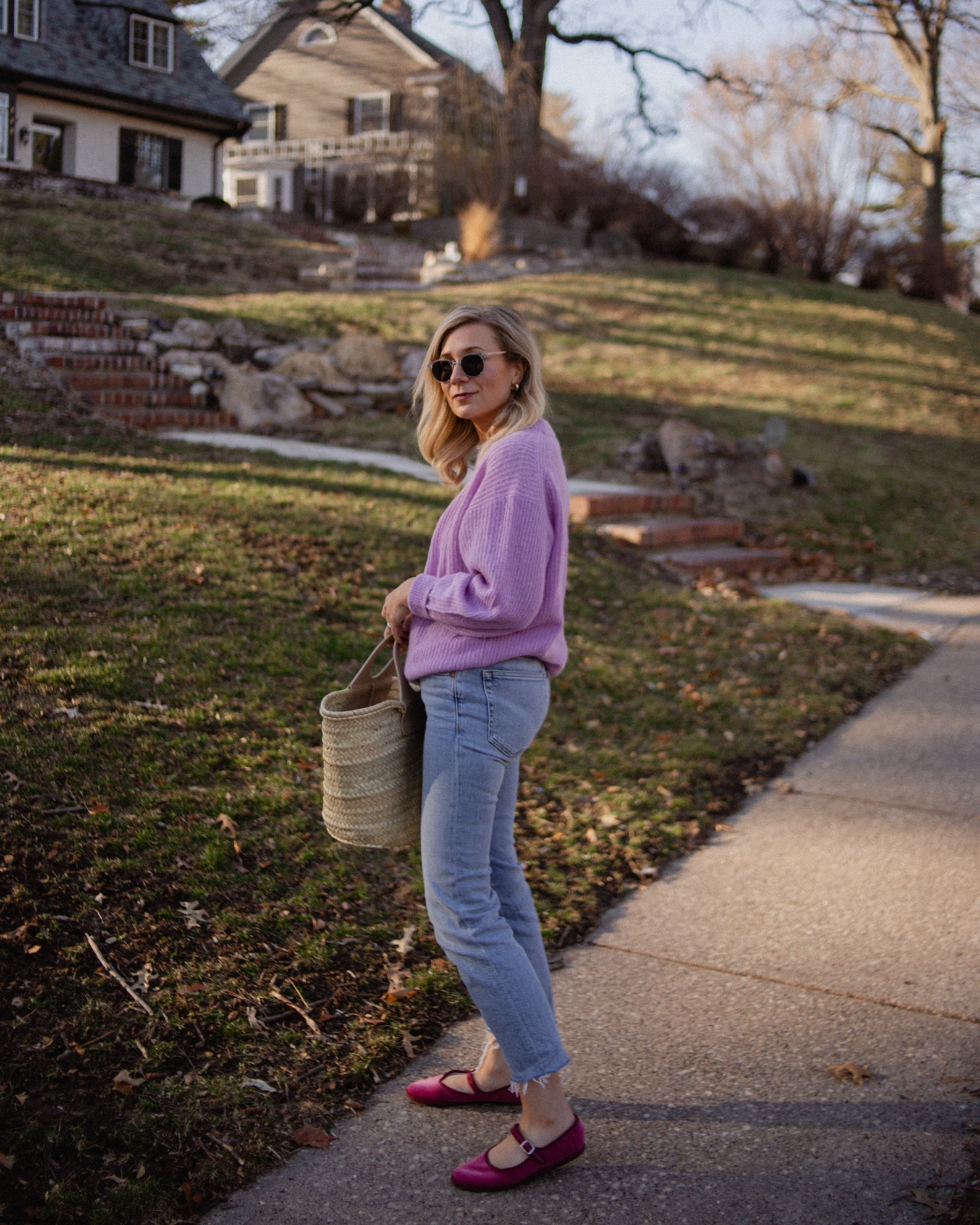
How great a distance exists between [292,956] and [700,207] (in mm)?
23935

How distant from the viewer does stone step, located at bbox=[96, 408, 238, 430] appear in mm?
9477

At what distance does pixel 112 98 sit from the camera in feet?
83.3

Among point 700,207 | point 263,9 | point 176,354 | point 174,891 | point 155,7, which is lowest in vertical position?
point 174,891

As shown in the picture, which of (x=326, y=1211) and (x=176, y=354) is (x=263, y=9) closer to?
(x=176, y=354)

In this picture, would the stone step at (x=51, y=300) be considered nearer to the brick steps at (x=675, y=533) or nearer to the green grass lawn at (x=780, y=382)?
the green grass lawn at (x=780, y=382)

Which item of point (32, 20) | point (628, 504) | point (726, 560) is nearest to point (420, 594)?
point (726, 560)

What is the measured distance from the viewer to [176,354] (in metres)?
10.9

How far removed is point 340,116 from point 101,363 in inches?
1063

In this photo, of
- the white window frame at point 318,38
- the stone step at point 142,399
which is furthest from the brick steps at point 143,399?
the white window frame at point 318,38

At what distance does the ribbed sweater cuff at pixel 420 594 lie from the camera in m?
2.27

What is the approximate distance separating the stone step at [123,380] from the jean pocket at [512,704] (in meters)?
8.35

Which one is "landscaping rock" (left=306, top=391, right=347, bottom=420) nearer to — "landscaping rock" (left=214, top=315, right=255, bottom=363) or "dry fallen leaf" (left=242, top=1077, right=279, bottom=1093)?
"landscaping rock" (left=214, top=315, right=255, bottom=363)

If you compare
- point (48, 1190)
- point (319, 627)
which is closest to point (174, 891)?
point (48, 1190)

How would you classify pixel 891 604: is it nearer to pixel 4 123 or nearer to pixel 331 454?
pixel 331 454
